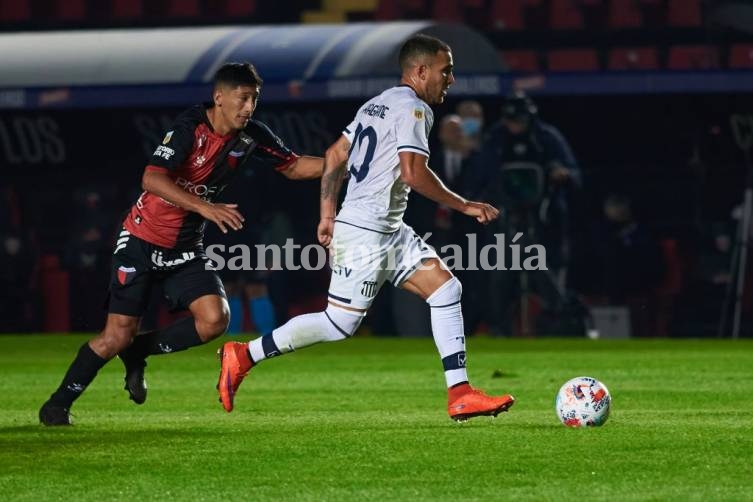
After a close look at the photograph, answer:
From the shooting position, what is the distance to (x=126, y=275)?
9109 millimetres

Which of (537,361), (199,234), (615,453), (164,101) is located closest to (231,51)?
(164,101)

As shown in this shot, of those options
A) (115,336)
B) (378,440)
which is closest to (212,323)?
(115,336)

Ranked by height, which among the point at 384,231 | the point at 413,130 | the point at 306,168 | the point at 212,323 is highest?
the point at 413,130

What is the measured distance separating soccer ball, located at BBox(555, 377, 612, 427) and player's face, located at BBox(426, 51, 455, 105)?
1.57m

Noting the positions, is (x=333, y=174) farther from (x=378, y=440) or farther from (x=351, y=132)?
(x=378, y=440)

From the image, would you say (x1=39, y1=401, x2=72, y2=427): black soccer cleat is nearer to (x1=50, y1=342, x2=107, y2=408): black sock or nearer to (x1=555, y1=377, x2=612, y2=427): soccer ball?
(x1=50, y1=342, x2=107, y2=408): black sock

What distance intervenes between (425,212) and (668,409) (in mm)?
8118

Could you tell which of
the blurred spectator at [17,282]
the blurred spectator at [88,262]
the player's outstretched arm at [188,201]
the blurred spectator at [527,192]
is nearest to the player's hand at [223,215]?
the player's outstretched arm at [188,201]

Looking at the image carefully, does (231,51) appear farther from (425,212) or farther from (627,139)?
(627,139)

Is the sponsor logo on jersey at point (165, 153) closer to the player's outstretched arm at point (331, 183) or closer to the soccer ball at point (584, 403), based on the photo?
the player's outstretched arm at point (331, 183)

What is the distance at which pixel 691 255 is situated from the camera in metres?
17.8

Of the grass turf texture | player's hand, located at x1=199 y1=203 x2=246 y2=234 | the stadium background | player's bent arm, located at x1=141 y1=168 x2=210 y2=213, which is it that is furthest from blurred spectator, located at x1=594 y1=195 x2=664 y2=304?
player's hand, located at x1=199 y1=203 x2=246 y2=234

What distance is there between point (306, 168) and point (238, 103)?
2.29 feet

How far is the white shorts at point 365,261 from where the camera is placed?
8820 millimetres
